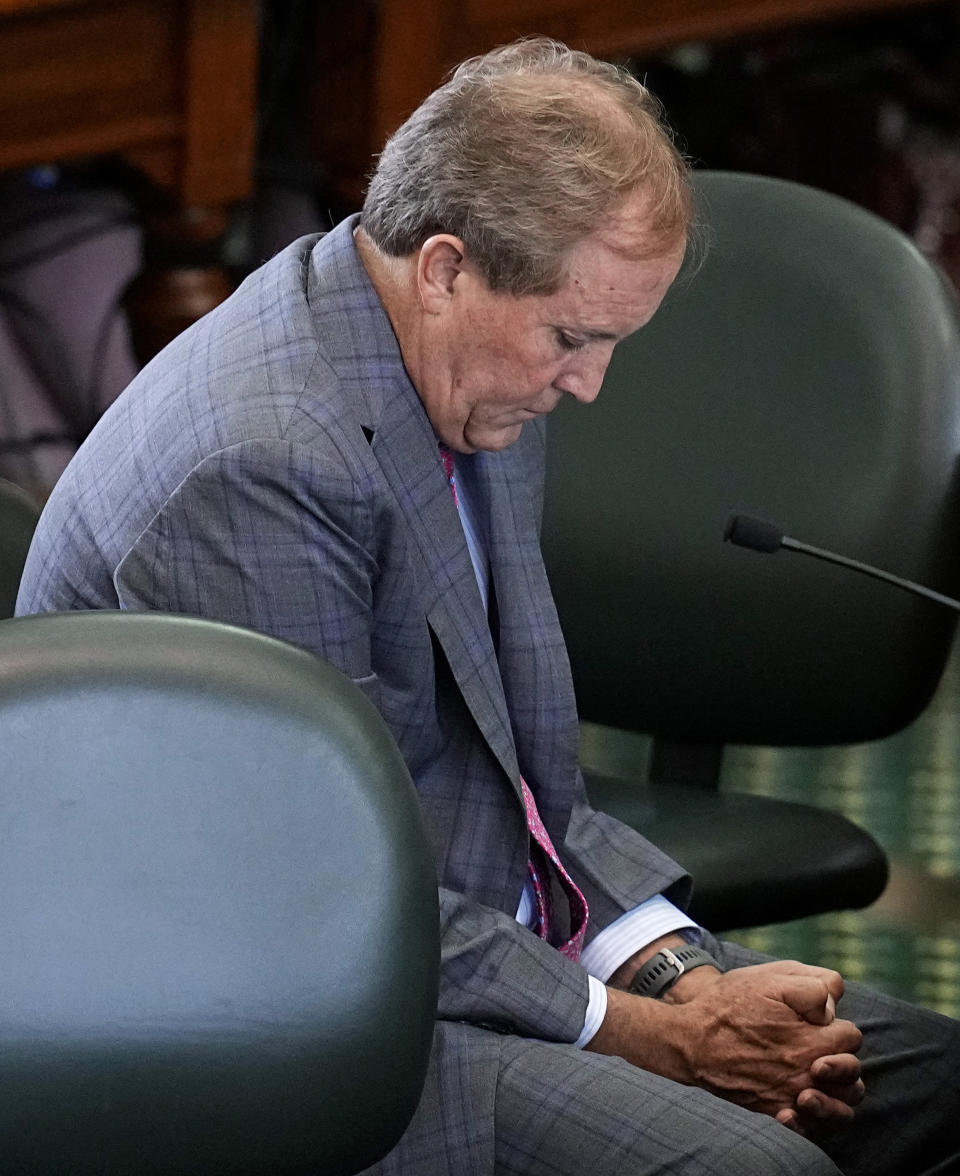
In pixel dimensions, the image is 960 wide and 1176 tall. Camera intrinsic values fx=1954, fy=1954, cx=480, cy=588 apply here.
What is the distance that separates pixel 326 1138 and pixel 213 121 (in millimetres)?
2026

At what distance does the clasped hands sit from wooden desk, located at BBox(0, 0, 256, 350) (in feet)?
5.14

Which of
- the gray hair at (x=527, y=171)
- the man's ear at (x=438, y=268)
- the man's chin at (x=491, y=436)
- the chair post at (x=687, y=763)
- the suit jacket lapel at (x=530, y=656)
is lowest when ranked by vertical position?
the chair post at (x=687, y=763)

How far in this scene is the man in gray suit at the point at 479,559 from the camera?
123 centimetres

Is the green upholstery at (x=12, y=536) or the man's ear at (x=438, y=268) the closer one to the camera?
the man's ear at (x=438, y=268)

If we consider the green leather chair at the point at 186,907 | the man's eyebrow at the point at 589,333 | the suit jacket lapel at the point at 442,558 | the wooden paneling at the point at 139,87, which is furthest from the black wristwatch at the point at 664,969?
the wooden paneling at the point at 139,87

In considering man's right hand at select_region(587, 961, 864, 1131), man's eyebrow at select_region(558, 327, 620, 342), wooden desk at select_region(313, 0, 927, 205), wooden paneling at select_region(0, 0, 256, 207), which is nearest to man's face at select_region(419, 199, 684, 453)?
man's eyebrow at select_region(558, 327, 620, 342)

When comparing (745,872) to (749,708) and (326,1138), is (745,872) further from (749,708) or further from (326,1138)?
(326,1138)

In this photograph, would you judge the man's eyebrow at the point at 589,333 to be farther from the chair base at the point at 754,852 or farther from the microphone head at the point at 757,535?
the chair base at the point at 754,852

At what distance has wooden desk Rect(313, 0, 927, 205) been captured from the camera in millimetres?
2822

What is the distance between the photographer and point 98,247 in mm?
2861

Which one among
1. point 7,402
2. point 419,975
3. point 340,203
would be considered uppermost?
point 419,975

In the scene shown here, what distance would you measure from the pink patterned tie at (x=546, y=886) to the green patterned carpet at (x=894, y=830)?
84 centimetres

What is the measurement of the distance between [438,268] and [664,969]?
1.85 feet

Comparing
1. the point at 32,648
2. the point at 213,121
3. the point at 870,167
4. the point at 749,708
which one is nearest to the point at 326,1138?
the point at 32,648
